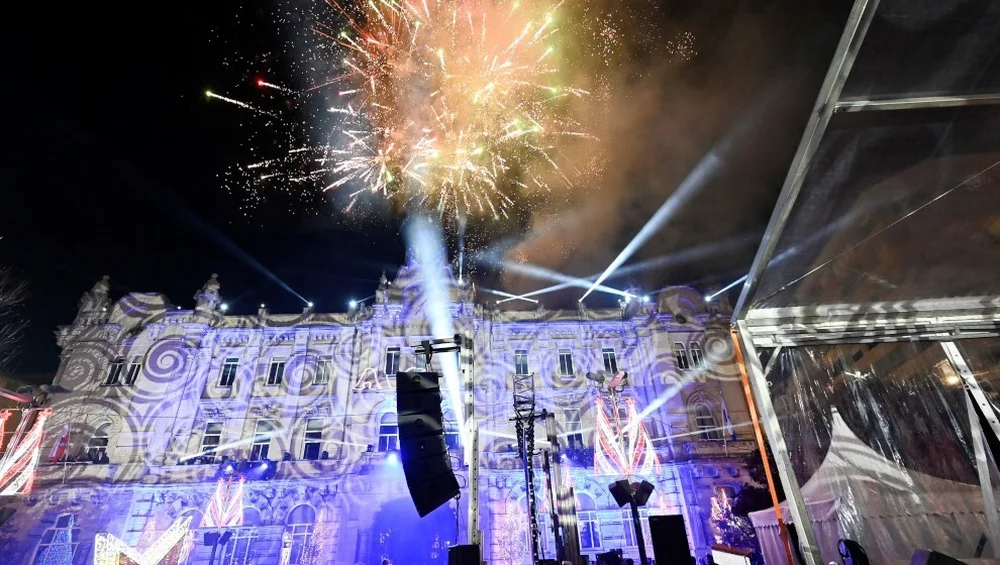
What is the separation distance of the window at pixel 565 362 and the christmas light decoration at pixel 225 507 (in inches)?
609

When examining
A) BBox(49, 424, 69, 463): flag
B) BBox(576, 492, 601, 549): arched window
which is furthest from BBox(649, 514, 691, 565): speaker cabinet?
BBox(49, 424, 69, 463): flag

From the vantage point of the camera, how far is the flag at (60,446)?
19984mm

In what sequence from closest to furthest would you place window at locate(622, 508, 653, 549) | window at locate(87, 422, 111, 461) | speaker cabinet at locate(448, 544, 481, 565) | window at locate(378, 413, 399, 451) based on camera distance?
speaker cabinet at locate(448, 544, 481, 565) → window at locate(622, 508, 653, 549) → window at locate(87, 422, 111, 461) → window at locate(378, 413, 399, 451)

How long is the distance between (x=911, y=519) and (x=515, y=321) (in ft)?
65.4

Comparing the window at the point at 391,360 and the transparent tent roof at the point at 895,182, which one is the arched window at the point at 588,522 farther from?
the transparent tent roof at the point at 895,182

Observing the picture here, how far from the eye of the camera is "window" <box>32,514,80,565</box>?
18203 mm

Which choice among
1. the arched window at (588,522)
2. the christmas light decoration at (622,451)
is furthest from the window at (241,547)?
the christmas light decoration at (622,451)

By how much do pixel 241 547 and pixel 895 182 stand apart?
2402 centimetres

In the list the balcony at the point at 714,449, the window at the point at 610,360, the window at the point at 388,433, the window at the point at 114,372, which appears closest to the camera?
the balcony at the point at 714,449

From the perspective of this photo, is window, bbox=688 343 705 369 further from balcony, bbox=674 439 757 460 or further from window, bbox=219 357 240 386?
window, bbox=219 357 240 386

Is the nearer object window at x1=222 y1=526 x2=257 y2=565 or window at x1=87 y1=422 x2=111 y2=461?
window at x1=222 y1=526 x2=257 y2=565

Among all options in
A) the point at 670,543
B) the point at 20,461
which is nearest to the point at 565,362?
the point at 670,543

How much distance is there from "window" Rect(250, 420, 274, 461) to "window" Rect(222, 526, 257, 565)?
301 cm

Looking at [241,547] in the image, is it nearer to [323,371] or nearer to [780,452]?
[323,371]
